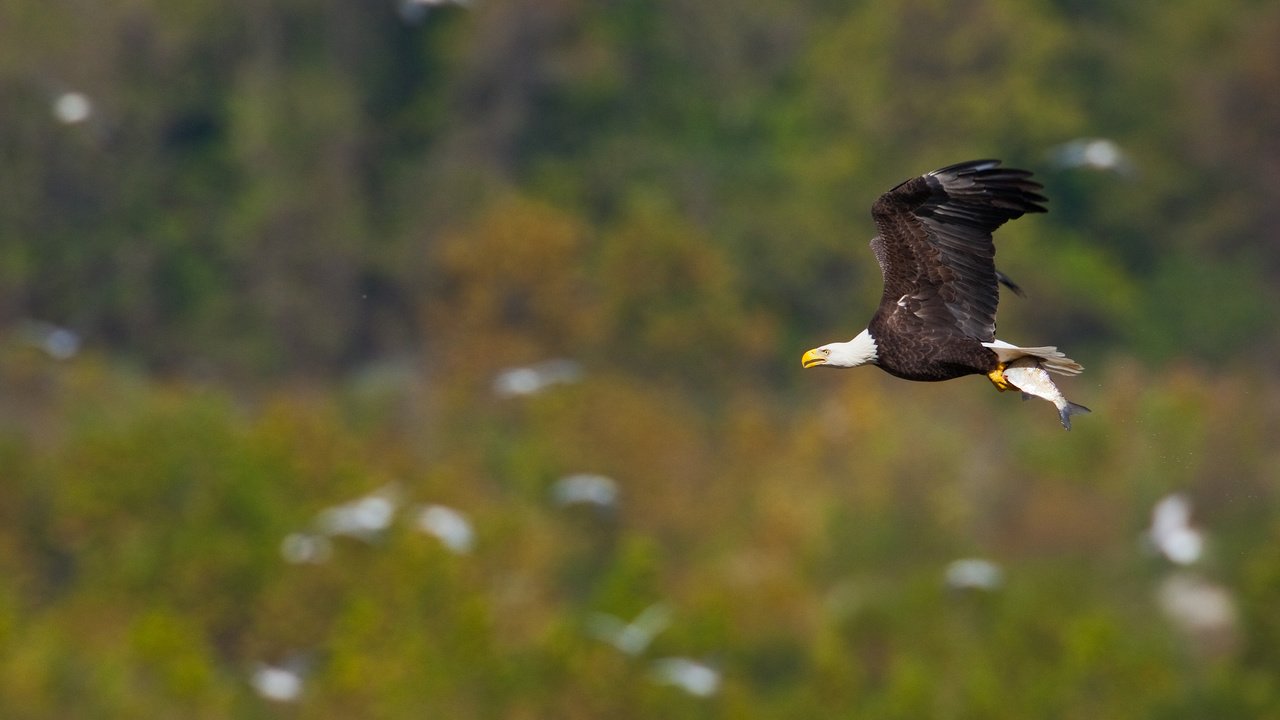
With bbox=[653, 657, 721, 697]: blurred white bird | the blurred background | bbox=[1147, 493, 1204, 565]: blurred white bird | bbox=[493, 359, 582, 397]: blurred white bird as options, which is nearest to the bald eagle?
bbox=[1147, 493, 1204, 565]: blurred white bird

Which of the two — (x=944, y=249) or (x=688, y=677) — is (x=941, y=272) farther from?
(x=688, y=677)

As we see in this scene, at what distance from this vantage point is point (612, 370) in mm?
48188

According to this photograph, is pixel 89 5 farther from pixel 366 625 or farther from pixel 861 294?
pixel 366 625

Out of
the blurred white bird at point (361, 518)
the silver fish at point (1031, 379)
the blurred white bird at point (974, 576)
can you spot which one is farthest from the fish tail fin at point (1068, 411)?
the blurred white bird at point (361, 518)

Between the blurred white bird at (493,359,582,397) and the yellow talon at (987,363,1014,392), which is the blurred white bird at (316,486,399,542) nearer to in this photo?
the blurred white bird at (493,359,582,397)

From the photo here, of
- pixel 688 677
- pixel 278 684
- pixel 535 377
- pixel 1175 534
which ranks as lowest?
pixel 1175 534

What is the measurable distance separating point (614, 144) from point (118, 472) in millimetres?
18034

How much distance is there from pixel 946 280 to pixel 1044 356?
70 cm

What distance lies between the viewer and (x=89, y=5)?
188 ft

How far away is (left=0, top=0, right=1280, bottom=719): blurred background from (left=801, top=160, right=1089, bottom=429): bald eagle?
17.8 meters

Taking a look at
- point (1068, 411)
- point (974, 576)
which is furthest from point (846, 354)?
point (974, 576)

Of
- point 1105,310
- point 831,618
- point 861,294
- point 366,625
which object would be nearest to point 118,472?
point 366,625

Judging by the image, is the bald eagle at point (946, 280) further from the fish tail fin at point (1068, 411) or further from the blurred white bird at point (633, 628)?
the blurred white bird at point (633, 628)

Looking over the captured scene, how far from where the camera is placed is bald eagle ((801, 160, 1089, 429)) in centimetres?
1296
